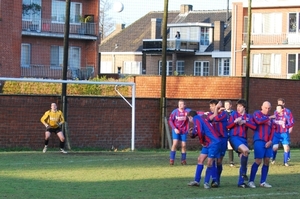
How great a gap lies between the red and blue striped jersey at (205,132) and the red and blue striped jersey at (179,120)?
17.6 ft

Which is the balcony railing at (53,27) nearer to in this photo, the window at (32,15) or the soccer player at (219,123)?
the window at (32,15)

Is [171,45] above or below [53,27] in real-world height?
below

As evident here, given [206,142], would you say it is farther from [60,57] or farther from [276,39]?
[276,39]

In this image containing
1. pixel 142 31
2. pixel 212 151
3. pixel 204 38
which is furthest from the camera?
pixel 142 31

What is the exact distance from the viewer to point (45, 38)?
51188 mm

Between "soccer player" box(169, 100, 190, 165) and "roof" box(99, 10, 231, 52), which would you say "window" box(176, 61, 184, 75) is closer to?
"roof" box(99, 10, 231, 52)

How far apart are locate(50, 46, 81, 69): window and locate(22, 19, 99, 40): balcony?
1262 millimetres

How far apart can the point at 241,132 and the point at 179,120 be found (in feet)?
17.5

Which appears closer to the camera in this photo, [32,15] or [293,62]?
[32,15]

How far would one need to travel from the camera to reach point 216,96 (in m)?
32.7

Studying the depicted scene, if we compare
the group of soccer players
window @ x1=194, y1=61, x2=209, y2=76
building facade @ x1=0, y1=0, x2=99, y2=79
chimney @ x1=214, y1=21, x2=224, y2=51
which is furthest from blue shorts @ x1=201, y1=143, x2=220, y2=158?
window @ x1=194, y1=61, x2=209, y2=76

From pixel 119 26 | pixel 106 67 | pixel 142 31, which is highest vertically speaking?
pixel 119 26

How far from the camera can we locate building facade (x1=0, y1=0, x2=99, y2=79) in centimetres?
4653

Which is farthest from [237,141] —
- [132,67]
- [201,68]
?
[132,67]
